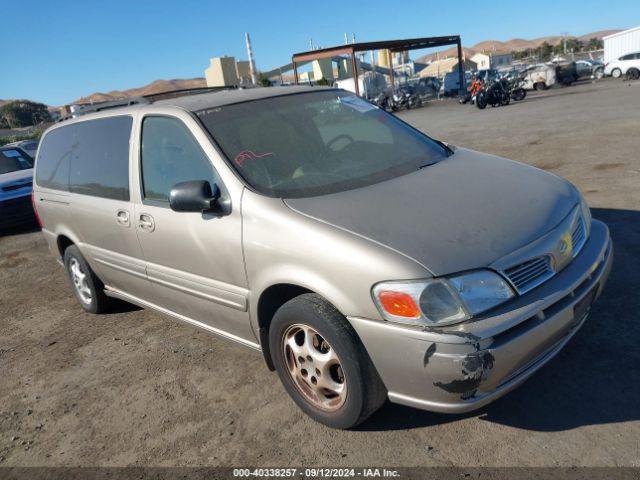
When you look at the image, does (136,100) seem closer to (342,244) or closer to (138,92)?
(342,244)

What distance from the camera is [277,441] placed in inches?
110

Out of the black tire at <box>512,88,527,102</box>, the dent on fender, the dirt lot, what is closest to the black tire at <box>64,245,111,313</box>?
the dirt lot

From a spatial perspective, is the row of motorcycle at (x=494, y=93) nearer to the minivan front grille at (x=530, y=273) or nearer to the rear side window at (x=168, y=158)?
the rear side window at (x=168, y=158)

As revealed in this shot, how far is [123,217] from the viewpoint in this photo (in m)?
3.76

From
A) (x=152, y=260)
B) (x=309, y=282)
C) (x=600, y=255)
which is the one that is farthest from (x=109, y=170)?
(x=600, y=255)

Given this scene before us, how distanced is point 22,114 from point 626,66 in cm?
7725

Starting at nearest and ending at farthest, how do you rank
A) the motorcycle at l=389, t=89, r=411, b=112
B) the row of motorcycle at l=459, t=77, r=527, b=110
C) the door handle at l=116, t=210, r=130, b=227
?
the door handle at l=116, t=210, r=130, b=227
the row of motorcycle at l=459, t=77, r=527, b=110
the motorcycle at l=389, t=89, r=411, b=112

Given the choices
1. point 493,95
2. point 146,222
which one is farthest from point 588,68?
point 146,222

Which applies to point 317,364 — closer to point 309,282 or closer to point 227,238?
point 309,282

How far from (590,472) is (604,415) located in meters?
0.43

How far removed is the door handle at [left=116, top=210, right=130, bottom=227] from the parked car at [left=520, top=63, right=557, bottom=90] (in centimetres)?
3511

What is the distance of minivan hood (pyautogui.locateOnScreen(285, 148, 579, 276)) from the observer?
7.77 feet

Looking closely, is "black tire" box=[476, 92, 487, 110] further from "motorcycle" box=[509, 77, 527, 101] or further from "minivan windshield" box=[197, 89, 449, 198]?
"minivan windshield" box=[197, 89, 449, 198]

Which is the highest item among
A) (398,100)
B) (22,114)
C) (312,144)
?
(22,114)
